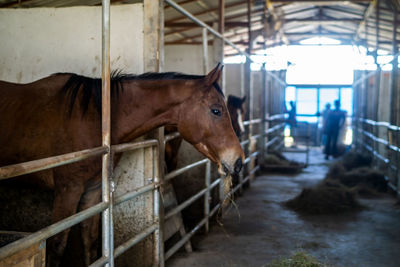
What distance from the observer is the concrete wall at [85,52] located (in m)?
2.93

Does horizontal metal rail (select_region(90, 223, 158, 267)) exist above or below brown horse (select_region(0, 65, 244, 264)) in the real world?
below

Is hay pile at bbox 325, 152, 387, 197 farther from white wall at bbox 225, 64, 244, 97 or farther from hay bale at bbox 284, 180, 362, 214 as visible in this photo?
white wall at bbox 225, 64, 244, 97

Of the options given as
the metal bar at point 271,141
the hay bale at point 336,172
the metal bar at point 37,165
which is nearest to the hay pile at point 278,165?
the metal bar at point 271,141

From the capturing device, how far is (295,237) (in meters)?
4.19

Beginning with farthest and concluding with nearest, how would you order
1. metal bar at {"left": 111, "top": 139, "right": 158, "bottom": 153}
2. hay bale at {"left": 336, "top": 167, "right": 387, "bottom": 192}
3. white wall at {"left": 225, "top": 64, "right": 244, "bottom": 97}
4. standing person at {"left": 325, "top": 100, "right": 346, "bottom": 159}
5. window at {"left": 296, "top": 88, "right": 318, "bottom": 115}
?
1. window at {"left": 296, "top": 88, "right": 318, "bottom": 115}
2. standing person at {"left": 325, "top": 100, "right": 346, "bottom": 159}
3. white wall at {"left": 225, "top": 64, "right": 244, "bottom": 97}
4. hay bale at {"left": 336, "top": 167, "right": 387, "bottom": 192}
5. metal bar at {"left": 111, "top": 139, "right": 158, "bottom": 153}

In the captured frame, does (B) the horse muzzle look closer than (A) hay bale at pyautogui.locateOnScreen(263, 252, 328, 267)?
Yes

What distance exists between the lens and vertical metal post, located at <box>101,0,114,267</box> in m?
2.07

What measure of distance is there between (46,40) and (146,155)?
1224mm

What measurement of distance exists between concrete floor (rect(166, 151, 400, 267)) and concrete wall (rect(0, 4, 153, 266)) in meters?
0.66

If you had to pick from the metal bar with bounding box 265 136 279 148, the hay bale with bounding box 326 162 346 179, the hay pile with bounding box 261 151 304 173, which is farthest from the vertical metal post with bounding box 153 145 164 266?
the metal bar with bounding box 265 136 279 148

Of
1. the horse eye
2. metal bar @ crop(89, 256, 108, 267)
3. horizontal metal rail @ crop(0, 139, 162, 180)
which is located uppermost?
the horse eye

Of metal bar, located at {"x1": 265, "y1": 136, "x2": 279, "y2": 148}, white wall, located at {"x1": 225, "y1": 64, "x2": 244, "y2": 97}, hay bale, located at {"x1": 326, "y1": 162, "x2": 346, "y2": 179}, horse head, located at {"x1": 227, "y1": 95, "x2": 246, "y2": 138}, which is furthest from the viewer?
metal bar, located at {"x1": 265, "y1": 136, "x2": 279, "y2": 148}

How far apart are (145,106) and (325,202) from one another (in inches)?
138

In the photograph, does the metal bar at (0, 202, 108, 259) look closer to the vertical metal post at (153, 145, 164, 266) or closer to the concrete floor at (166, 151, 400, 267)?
the vertical metal post at (153, 145, 164, 266)
